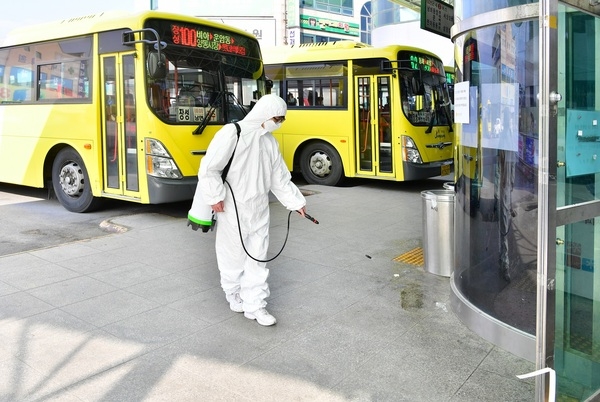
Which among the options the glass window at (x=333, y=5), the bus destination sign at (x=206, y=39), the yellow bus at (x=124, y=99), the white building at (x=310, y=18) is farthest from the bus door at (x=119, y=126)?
the glass window at (x=333, y=5)

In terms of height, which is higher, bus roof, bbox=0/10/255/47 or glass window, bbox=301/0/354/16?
glass window, bbox=301/0/354/16

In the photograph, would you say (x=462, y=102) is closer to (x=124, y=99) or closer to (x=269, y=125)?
(x=269, y=125)

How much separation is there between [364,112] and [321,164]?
4.93 ft

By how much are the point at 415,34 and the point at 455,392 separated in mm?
27946

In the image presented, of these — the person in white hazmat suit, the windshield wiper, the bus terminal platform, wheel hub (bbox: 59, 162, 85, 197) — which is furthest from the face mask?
wheel hub (bbox: 59, 162, 85, 197)

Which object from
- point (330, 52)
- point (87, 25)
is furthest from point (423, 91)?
point (87, 25)

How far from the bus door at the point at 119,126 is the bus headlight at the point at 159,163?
0.30 m

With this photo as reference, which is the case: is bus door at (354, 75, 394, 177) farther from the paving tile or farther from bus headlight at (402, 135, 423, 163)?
the paving tile

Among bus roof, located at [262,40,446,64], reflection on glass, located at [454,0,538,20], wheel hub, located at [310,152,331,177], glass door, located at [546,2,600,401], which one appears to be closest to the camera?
glass door, located at [546,2,600,401]

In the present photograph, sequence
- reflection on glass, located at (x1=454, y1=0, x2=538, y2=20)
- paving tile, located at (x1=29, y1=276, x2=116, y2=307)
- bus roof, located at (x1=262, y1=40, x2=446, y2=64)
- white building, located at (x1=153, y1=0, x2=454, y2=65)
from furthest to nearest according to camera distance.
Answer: white building, located at (x1=153, y1=0, x2=454, y2=65), bus roof, located at (x1=262, y1=40, x2=446, y2=64), paving tile, located at (x1=29, y1=276, x2=116, y2=307), reflection on glass, located at (x1=454, y1=0, x2=538, y2=20)

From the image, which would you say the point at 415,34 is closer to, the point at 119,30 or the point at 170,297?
the point at 119,30

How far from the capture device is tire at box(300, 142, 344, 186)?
11.7 meters

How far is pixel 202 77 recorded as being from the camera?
8.11 metres

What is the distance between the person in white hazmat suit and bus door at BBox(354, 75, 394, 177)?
6.79 meters
